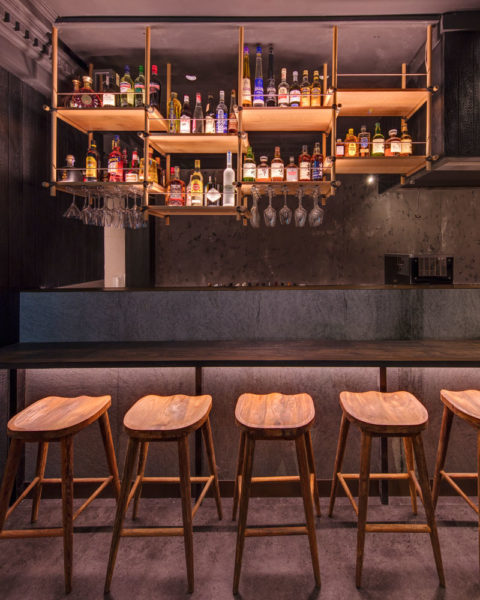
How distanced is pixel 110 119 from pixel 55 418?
6.87 feet

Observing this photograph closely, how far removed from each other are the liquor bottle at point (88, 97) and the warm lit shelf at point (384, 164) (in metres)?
1.66

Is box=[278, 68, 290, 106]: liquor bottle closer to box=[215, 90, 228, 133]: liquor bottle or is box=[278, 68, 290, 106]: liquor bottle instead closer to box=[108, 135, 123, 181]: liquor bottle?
box=[215, 90, 228, 133]: liquor bottle

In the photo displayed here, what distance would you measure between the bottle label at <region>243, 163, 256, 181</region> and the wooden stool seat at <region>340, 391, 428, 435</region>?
1.71 metres

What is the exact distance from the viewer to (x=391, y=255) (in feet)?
16.1

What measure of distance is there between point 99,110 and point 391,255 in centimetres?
328

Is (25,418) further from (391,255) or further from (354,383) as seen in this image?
(391,255)

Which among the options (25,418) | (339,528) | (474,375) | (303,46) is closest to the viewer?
(25,418)

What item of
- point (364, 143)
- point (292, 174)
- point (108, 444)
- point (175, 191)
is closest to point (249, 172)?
point (292, 174)

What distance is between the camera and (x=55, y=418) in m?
1.87

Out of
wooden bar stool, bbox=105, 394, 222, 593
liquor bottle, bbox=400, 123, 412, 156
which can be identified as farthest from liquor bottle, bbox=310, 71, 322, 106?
wooden bar stool, bbox=105, 394, 222, 593

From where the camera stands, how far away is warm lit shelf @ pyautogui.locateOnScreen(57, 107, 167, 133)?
293 cm

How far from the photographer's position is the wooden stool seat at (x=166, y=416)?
5.70 feet

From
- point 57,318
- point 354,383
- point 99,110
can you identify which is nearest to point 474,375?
point 354,383

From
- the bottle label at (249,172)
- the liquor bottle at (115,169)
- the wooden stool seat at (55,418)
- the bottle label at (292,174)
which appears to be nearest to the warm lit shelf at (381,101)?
the bottle label at (292,174)
